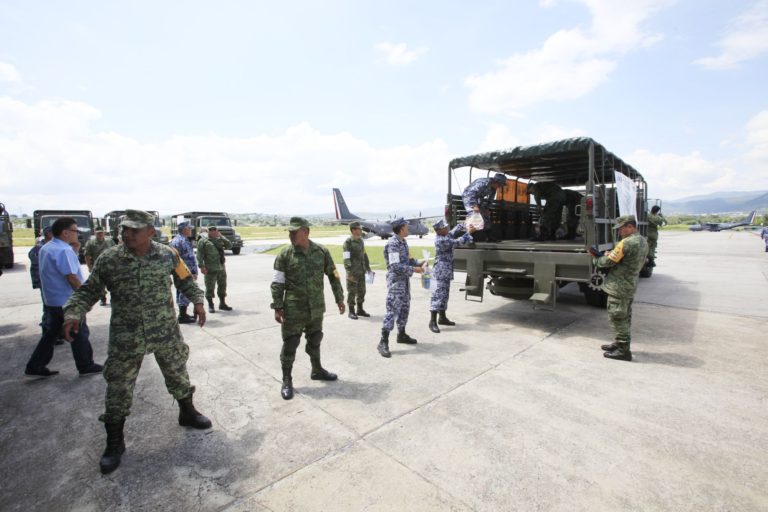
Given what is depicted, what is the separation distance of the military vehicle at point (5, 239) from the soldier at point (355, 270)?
1402 centimetres

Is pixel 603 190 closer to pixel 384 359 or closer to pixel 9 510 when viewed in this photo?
pixel 384 359

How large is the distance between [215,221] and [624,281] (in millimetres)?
20918

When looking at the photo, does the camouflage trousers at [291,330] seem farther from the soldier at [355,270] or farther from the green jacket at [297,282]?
the soldier at [355,270]

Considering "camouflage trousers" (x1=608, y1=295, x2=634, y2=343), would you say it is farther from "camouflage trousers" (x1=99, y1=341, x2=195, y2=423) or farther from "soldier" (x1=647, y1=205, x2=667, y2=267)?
"soldier" (x1=647, y1=205, x2=667, y2=267)

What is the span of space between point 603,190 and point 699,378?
3074 mm

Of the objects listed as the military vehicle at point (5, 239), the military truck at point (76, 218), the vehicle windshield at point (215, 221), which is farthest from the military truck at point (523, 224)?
the vehicle windshield at point (215, 221)

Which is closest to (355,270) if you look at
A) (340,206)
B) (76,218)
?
(76,218)

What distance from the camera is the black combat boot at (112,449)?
2.47m

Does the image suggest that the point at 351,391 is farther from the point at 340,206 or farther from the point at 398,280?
the point at 340,206

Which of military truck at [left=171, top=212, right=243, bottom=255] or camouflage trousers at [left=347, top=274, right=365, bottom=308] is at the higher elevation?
military truck at [left=171, top=212, right=243, bottom=255]

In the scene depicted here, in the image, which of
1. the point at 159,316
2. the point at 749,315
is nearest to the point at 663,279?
the point at 749,315

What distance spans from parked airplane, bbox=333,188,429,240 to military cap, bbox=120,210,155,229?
1018 inches

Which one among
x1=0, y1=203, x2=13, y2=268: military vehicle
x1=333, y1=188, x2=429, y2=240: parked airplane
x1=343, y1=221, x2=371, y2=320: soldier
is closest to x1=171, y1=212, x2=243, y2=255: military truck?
x1=0, y1=203, x2=13, y2=268: military vehicle

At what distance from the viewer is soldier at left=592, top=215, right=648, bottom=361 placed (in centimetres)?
433
